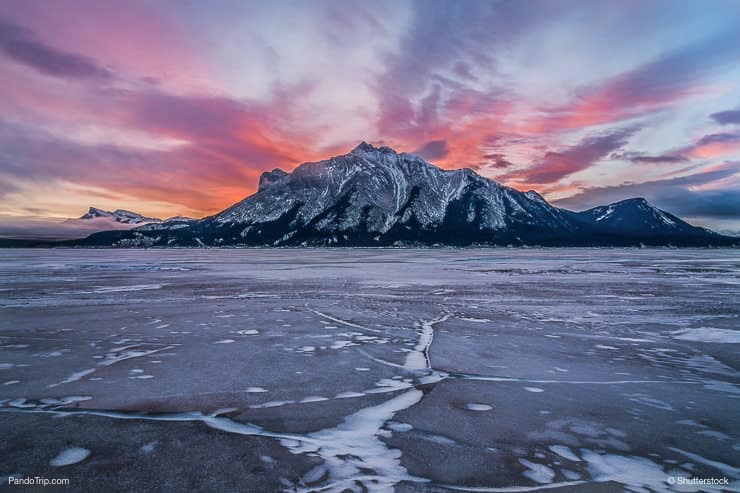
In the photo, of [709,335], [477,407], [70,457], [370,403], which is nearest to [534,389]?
[477,407]

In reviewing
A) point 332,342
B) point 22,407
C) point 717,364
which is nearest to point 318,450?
point 22,407

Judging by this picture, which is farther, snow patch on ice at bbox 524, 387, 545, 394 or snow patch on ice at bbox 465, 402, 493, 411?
snow patch on ice at bbox 524, 387, 545, 394

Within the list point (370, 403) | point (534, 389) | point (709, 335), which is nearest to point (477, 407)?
point (534, 389)

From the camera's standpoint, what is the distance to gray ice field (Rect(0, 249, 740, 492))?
439cm

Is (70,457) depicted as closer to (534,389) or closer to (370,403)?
(370,403)

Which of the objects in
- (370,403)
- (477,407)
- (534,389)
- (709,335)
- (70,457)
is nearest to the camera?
(70,457)

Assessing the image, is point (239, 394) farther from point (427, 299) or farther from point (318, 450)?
point (427, 299)

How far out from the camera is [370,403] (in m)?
6.38

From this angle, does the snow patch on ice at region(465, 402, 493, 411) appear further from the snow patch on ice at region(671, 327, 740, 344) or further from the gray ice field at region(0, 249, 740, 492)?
the snow patch on ice at region(671, 327, 740, 344)

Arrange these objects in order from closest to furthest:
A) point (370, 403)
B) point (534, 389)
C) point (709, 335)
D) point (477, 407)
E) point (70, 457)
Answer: point (70, 457) < point (477, 407) < point (370, 403) < point (534, 389) < point (709, 335)

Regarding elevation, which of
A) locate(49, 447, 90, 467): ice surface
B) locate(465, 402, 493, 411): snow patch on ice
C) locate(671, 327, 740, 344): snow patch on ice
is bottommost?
locate(465, 402, 493, 411): snow patch on ice

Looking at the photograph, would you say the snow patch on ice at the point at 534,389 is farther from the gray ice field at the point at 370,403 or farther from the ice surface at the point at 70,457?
the ice surface at the point at 70,457

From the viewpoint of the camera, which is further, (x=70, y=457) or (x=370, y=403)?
(x=370, y=403)

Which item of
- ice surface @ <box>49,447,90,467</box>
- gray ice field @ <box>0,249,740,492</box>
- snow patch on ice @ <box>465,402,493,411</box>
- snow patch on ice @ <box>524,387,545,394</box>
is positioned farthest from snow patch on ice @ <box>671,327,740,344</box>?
ice surface @ <box>49,447,90,467</box>
